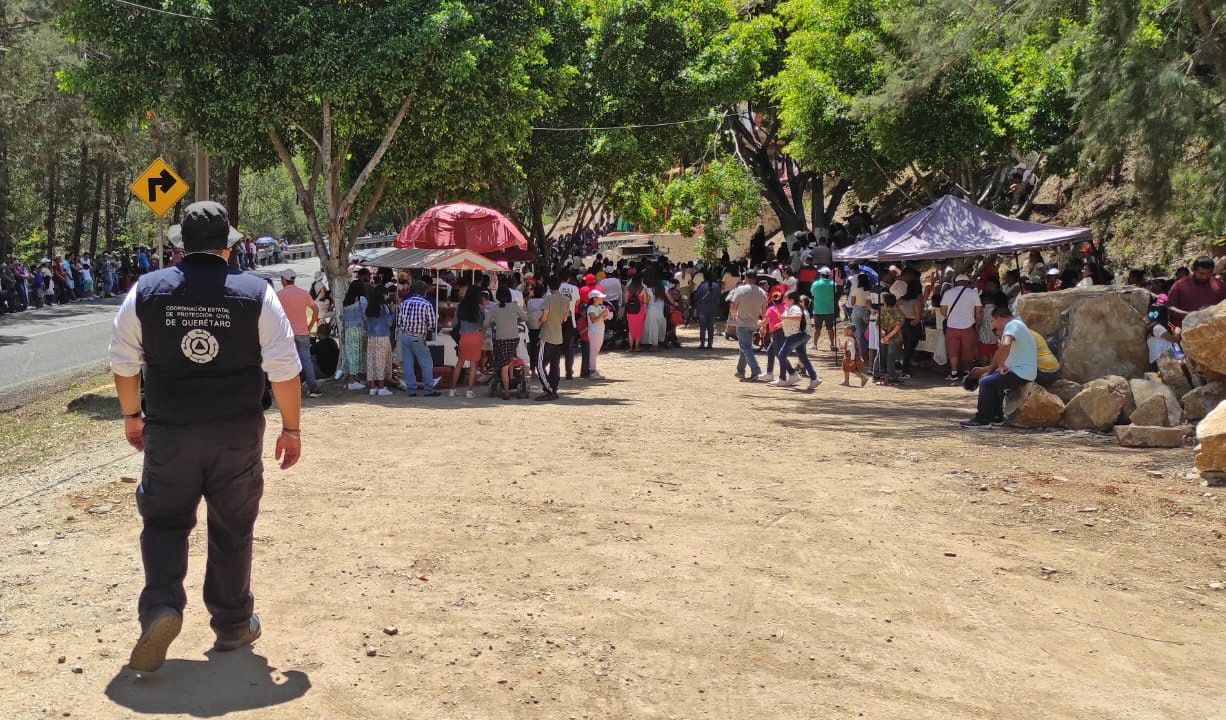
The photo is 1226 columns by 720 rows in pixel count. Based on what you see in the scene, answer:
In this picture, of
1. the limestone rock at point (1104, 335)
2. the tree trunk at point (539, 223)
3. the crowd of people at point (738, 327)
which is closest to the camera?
the limestone rock at point (1104, 335)

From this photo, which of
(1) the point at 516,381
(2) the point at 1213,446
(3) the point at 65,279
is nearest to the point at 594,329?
(1) the point at 516,381

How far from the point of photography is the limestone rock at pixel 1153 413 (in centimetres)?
1091

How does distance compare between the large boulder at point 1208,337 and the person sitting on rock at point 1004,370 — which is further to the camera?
the person sitting on rock at point 1004,370

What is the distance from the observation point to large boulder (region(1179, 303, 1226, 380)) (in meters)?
10.5

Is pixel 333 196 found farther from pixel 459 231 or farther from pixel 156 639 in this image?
pixel 156 639

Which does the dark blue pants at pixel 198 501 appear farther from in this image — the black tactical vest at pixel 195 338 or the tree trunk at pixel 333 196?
the tree trunk at pixel 333 196

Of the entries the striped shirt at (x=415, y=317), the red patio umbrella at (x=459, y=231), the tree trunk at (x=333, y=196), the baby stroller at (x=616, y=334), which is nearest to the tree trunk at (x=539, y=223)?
the baby stroller at (x=616, y=334)

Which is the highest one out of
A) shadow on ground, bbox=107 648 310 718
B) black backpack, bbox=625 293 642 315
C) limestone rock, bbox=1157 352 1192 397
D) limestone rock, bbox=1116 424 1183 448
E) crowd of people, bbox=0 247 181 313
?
crowd of people, bbox=0 247 181 313

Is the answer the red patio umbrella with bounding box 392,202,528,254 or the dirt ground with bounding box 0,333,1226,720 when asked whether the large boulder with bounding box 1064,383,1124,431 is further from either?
the red patio umbrella with bounding box 392,202,528,254

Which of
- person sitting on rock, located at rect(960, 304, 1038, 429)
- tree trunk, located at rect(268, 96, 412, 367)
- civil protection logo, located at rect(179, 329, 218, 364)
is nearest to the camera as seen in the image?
civil protection logo, located at rect(179, 329, 218, 364)

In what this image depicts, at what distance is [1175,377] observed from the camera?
37.5 feet

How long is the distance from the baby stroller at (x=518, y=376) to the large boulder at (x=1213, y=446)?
787 cm

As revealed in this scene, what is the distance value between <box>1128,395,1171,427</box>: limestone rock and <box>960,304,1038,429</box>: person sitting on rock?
1183 mm

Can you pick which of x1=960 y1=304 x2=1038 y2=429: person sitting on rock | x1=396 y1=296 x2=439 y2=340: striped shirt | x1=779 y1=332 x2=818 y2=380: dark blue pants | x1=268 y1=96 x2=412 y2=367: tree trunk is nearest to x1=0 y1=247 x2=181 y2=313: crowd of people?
x1=268 y1=96 x2=412 y2=367: tree trunk
